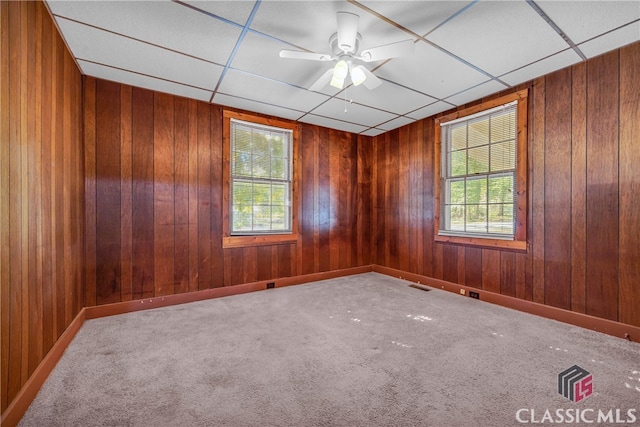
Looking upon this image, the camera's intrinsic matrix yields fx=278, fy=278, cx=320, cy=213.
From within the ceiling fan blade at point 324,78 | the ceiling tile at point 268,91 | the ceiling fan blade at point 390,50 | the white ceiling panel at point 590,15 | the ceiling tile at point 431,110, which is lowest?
the ceiling fan blade at point 390,50

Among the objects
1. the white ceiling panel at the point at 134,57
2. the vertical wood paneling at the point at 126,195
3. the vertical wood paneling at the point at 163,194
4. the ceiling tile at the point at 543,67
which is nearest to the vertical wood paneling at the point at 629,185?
the ceiling tile at the point at 543,67

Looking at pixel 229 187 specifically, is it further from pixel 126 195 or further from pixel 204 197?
pixel 126 195

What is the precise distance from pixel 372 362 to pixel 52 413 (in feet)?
6.55

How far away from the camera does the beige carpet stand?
62.4 inches

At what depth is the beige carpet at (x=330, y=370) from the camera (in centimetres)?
158

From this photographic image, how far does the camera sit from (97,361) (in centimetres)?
214

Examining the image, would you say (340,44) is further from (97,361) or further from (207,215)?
(97,361)

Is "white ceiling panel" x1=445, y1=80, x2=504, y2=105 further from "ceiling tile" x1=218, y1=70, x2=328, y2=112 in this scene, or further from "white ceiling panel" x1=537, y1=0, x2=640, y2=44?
"ceiling tile" x1=218, y1=70, x2=328, y2=112

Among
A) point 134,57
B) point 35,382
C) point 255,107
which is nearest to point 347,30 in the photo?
point 134,57

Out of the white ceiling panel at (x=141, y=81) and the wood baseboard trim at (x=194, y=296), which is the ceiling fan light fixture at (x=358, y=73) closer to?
the white ceiling panel at (x=141, y=81)

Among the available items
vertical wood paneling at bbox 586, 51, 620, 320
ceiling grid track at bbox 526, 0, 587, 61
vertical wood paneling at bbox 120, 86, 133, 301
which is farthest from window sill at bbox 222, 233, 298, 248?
ceiling grid track at bbox 526, 0, 587, 61

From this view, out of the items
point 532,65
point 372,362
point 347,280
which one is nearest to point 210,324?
point 372,362

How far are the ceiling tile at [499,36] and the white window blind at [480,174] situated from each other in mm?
877

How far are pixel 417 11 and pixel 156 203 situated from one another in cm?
335
